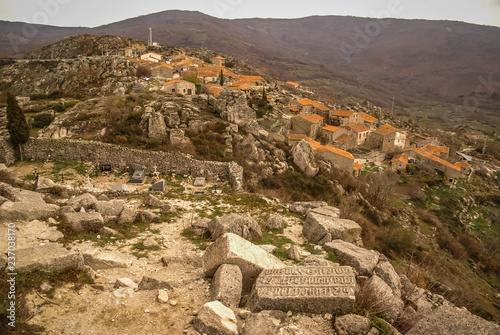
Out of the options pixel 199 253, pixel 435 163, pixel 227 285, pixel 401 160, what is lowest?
pixel 435 163

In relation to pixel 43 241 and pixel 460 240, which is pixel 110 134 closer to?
pixel 43 241

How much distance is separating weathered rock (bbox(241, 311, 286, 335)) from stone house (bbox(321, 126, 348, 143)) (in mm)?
37312

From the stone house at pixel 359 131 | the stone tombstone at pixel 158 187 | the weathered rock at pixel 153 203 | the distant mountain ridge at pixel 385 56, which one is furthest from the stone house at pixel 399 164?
the distant mountain ridge at pixel 385 56

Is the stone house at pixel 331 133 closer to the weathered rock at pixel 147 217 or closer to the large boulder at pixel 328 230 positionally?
the large boulder at pixel 328 230

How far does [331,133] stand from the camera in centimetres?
4038

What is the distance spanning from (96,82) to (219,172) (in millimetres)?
34203

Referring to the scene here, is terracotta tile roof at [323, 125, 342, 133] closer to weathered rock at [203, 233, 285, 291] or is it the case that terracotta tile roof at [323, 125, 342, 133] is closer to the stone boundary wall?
the stone boundary wall

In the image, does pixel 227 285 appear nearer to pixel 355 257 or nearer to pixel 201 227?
pixel 355 257

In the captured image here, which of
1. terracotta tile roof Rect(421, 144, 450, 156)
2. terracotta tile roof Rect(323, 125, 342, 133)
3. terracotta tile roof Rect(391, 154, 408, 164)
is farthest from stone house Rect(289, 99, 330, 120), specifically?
terracotta tile roof Rect(421, 144, 450, 156)

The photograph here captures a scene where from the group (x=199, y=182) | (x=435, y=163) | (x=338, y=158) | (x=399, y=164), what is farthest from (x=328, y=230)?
(x=435, y=163)

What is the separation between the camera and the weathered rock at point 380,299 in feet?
17.0

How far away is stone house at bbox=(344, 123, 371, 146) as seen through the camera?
135ft

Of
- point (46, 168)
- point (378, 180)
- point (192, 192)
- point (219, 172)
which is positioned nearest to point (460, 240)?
point (378, 180)

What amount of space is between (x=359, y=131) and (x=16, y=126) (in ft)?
122
